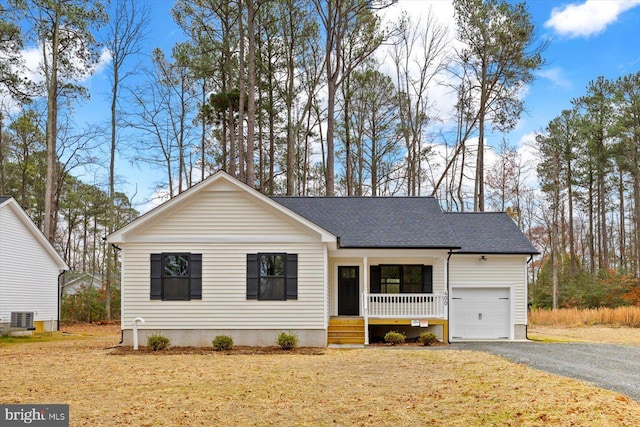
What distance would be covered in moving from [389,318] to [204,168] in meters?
21.1

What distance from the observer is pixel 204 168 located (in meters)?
36.9

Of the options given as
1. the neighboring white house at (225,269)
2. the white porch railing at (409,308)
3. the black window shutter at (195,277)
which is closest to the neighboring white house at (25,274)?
the neighboring white house at (225,269)

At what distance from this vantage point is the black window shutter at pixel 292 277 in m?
17.5

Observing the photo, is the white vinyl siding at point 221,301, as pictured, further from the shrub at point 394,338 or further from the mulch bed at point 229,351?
the shrub at point 394,338

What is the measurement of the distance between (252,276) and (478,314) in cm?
809

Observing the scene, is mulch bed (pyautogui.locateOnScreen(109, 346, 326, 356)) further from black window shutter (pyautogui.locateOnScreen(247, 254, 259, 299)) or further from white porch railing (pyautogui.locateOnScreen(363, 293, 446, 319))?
white porch railing (pyautogui.locateOnScreen(363, 293, 446, 319))

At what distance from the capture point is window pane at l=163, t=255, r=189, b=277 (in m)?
17.5

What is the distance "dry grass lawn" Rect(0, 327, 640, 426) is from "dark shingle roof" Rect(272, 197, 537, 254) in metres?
4.99

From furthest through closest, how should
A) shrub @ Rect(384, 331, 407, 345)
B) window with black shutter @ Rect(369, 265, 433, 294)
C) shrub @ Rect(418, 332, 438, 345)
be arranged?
window with black shutter @ Rect(369, 265, 433, 294), shrub @ Rect(384, 331, 407, 345), shrub @ Rect(418, 332, 438, 345)

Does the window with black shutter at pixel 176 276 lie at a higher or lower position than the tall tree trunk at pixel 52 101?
lower

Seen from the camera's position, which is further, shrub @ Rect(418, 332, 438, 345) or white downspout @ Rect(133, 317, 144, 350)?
shrub @ Rect(418, 332, 438, 345)

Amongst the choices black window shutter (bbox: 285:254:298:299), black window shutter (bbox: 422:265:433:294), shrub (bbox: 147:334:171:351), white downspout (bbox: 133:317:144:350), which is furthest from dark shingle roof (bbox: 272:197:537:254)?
white downspout (bbox: 133:317:144:350)

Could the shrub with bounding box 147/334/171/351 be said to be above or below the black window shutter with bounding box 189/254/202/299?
below

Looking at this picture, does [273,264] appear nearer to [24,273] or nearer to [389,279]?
[389,279]
